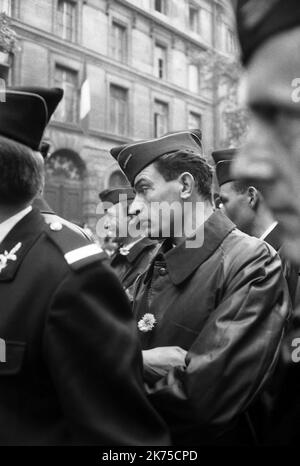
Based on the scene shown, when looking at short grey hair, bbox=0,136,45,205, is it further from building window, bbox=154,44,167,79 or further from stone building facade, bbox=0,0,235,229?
building window, bbox=154,44,167,79

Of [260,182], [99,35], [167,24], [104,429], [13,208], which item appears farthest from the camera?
[99,35]

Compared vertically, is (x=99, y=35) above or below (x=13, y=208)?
above

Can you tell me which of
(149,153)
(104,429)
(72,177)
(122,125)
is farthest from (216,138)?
(104,429)

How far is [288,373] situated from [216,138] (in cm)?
1788

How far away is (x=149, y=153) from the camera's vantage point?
85.7 inches

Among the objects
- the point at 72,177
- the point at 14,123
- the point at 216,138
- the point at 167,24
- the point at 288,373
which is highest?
the point at 167,24

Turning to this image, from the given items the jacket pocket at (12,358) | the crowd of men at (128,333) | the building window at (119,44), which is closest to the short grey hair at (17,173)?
the crowd of men at (128,333)

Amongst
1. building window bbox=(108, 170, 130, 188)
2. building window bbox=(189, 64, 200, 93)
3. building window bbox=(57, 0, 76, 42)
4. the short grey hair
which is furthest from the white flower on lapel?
building window bbox=(189, 64, 200, 93)

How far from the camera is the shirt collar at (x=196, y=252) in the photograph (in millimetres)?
1929

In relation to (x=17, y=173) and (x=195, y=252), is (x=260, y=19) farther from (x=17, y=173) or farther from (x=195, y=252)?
(x=195, y=252)

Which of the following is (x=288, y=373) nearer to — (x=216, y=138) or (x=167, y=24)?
(x=167, y=24)

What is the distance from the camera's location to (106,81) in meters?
15.5

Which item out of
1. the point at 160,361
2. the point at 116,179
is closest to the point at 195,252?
the point at 160,361

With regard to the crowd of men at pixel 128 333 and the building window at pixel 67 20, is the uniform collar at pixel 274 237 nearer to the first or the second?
the crowd of men at pixel 128 333
